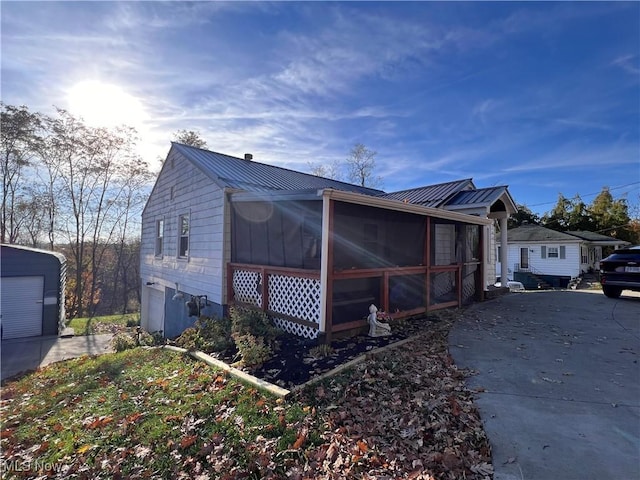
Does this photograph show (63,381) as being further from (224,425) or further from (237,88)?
(237,88)

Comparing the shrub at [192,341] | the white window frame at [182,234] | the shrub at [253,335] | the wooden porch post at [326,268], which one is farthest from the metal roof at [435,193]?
the shrub at [192,341]

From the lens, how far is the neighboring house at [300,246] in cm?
607

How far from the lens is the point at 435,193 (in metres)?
12.1

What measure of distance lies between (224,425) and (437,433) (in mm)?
2205

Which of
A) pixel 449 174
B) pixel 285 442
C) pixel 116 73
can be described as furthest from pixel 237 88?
pixel 449 174

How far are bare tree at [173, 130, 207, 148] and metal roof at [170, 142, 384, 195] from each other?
49.1ft

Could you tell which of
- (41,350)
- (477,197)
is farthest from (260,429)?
(41,350)

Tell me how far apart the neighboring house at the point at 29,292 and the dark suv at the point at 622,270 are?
64.5ft

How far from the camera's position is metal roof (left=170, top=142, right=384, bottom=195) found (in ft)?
28.1

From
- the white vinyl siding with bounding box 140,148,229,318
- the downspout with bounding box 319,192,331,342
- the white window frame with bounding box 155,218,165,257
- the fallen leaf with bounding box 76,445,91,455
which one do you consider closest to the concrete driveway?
the downspout with bounding box 319,192,331,342

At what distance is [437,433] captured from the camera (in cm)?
296

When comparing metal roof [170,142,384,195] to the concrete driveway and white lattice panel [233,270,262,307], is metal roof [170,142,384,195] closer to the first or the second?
white lattice panel [233,270,262,307]

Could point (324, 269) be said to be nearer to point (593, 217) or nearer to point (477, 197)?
point (477, 197)

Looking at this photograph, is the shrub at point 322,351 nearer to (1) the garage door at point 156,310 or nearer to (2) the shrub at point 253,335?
(2) the shrub at point 253,335
